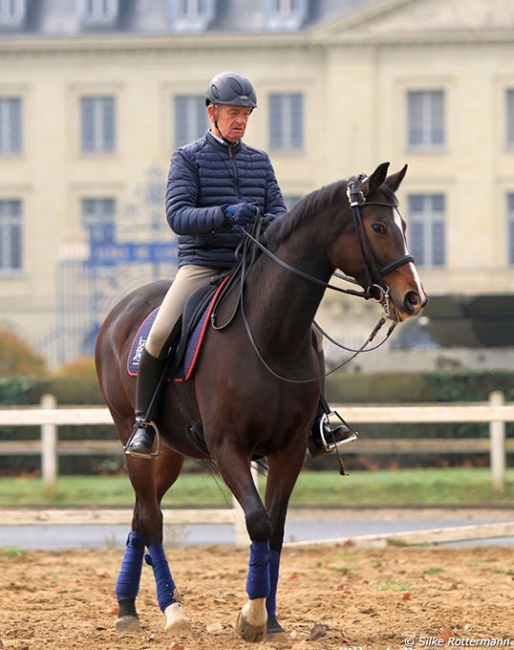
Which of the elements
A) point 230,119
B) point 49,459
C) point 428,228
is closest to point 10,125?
point 428,228

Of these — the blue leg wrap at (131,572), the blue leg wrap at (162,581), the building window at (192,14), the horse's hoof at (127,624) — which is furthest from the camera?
the building window at (192,14)

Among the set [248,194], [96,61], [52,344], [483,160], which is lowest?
[52,344]

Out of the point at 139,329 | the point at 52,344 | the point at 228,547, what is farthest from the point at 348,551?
the point at 52,344

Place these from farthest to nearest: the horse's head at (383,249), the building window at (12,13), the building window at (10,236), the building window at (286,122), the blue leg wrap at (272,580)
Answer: the building window at (12,13) → the building window at (10,236) → the building window at (286,122) → the blue leg wrap at (272,580) → the horse's head at (383,249)

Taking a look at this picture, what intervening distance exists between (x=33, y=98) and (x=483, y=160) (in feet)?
63.3

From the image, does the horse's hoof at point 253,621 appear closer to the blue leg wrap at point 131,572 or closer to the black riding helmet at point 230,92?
the blue leg wrap at point 131,572

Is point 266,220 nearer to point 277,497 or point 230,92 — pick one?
point 230,92

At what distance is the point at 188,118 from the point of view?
58.4 meters

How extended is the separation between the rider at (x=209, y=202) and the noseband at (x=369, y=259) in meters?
0.78

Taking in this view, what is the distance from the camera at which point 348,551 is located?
1184cm

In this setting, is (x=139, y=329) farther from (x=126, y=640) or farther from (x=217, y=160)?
(x=126, y=640)

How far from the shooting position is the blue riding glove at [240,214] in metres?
7.35

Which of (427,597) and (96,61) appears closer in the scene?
(427,597)

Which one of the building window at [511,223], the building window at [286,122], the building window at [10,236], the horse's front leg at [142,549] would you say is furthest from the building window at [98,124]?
the horse's front leg at [142,549]
